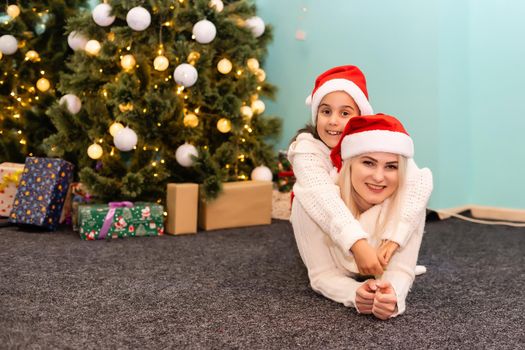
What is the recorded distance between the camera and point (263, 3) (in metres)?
3.39

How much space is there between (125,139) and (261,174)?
0.67 metres

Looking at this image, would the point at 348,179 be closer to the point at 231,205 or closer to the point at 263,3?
the point at 231,205

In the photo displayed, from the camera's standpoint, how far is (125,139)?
240 centimetres

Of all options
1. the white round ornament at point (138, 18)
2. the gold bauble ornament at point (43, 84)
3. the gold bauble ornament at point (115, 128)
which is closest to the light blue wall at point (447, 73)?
the white round ornament at point (138, 18)

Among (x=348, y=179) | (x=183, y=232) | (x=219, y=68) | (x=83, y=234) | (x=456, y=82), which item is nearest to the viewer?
(x=348, y=179)

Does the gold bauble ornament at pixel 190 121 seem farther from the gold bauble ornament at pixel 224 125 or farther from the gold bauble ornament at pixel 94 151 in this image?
the gold bauble ornament at pixel 94 151

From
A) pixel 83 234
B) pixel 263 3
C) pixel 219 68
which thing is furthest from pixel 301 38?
pixel 83 234

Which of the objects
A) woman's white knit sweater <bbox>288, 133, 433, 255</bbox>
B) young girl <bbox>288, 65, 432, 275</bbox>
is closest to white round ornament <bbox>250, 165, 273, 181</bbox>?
young girl <bbox>288, 65, 432, 275</bbox>

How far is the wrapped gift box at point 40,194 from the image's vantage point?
241cm

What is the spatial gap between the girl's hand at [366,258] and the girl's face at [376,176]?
14 cm

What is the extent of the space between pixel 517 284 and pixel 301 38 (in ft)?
6.00

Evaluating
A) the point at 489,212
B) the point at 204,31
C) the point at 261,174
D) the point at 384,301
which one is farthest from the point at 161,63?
the point at 489,212

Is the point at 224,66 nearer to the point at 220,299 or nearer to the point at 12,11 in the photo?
the point at 12,11

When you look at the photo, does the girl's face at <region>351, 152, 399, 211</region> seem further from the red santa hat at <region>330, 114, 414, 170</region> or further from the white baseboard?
the white baseboard
